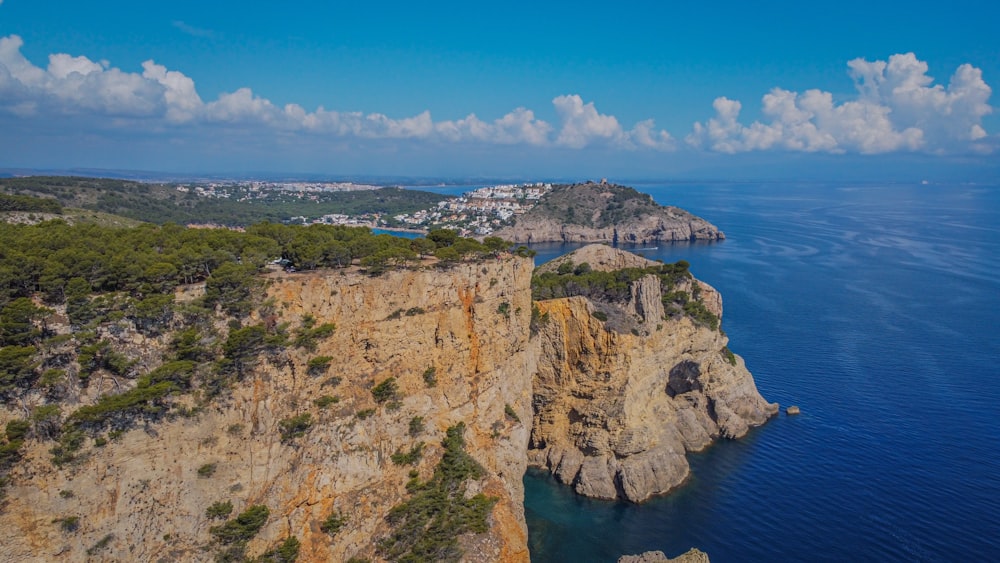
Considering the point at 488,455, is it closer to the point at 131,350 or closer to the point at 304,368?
the point at 304,368

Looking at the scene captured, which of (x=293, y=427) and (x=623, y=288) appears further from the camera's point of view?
(x=623, y=288)

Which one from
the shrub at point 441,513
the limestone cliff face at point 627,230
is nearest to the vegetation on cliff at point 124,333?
the shrub at point 441,513

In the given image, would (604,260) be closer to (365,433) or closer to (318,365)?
(365,433)

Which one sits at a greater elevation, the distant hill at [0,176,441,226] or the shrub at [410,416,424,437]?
the distant hill at [0,176,441,226]

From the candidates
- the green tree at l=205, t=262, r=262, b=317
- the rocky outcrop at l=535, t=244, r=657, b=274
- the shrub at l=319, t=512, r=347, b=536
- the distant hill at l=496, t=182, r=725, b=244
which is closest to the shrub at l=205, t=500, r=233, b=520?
the shrub at l=319, t=512, r=347, b=536

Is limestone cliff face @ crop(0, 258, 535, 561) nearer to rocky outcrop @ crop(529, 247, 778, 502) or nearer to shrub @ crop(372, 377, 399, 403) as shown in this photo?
shrub @ crop(372, 377, 399, 403)

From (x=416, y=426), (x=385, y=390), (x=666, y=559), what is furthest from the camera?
(x=666, y=559)

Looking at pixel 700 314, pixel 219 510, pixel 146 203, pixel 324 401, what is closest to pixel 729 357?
pixel 700 314
